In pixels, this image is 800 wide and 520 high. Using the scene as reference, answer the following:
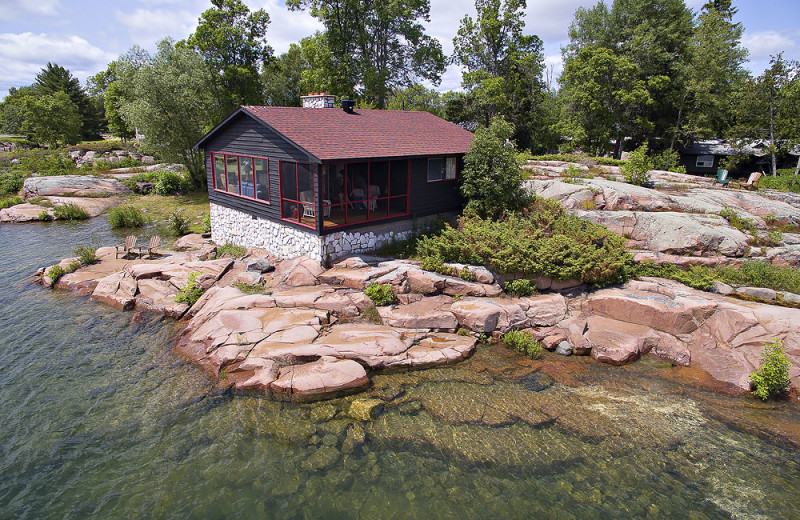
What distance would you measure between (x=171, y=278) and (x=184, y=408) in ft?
26.4

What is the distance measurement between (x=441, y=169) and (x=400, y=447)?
43.8 ft

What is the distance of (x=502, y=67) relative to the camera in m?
36.4

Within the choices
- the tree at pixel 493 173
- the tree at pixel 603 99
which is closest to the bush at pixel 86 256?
the tree at pixel 493 173

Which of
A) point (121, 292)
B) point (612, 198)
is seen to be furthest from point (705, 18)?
point (121, 292)

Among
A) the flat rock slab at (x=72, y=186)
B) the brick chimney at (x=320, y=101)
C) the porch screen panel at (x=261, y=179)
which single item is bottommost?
the flat rock slab at (x=72, y=186)

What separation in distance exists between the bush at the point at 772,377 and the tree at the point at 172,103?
109 feet

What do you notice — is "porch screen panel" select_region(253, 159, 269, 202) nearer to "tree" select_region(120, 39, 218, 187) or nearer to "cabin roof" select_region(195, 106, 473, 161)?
"cabin roof" select_region(195, 106, 473, 161)

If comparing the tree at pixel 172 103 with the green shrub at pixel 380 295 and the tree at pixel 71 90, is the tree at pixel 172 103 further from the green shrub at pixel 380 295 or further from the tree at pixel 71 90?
the tree at pixel 71 90

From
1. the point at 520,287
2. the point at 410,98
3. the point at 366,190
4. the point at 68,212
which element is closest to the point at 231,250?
the point at 366,190

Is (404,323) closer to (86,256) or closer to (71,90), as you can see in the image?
(86,256)

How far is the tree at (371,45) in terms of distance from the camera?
3575cm

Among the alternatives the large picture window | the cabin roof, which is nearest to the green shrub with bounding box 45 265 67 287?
the cabin roof

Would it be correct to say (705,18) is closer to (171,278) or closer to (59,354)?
(171,278)

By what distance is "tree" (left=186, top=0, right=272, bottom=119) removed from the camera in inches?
1384
